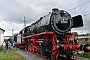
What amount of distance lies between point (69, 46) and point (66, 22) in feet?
8.37

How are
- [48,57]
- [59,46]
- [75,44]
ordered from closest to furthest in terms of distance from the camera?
[59,46] < [75,44] < [48,57]

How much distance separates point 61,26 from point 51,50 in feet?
7.61

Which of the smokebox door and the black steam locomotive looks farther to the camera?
the black steam locomotive

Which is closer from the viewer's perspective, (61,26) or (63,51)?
(63,51)

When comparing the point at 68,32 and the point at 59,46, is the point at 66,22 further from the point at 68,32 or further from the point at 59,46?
the point at 59,46

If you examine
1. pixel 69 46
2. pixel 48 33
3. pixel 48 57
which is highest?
pixel 48 33

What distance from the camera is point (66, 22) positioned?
16344 millimetres

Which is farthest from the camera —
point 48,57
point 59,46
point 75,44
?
point 48,57

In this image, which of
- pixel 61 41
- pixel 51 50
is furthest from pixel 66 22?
pixel 51 50

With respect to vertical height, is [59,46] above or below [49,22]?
below

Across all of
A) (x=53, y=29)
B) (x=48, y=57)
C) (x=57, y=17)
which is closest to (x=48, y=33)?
(x=53, y=29)

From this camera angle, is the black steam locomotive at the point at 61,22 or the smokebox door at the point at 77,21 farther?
the black steam locomotive at the point at 61,22

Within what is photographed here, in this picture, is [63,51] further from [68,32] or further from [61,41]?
[68,32]

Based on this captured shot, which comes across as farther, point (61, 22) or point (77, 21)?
point (77, 21)
